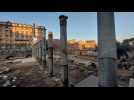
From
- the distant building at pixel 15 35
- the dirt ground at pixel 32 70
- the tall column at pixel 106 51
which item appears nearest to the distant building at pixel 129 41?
the tall column at pixel 106 51

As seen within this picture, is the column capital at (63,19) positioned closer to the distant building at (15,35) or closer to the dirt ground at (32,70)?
the distant building at (15,35)

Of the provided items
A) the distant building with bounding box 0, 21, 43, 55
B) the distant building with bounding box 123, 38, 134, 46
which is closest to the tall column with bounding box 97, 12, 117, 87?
the distant building with bounding box 123, 38, 134, 46

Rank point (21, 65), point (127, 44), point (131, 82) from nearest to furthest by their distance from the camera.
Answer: point (131, 82) → point (127, 44) → point (21, 65)
